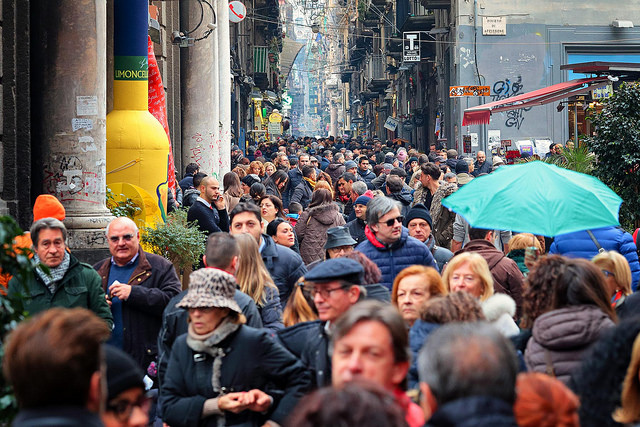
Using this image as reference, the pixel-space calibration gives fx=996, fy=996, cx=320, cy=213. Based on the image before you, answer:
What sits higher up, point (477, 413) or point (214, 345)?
point (477, 413)

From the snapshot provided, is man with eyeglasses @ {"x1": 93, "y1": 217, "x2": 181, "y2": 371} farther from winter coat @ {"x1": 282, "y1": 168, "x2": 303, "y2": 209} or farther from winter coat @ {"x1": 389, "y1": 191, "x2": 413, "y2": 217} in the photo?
winter coat @ {"x1": 282, "y1": 168, "x2": 303, "y2": 209}

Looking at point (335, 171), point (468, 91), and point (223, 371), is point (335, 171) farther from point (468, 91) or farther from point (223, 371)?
point (223, 371)

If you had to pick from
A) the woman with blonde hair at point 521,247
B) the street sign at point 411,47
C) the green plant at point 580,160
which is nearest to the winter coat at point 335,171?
the green plant at point 580,160

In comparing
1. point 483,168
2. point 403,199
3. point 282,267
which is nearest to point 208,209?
point 403,199

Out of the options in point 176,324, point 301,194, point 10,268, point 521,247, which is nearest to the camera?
point 10,268

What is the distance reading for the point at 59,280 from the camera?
20.8 ft

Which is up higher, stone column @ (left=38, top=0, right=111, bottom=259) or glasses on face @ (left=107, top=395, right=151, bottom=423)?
stone column @ (left=38, top=0, right=111, bottom=259)

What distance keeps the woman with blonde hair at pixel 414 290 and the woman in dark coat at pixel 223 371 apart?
101 cm

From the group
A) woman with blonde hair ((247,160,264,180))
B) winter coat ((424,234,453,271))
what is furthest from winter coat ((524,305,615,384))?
woman with blonde hair ((247,160,264,180))

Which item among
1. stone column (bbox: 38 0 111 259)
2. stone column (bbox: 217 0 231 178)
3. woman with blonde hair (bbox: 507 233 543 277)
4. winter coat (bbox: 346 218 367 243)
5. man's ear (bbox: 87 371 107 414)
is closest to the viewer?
A: man's ear (bbox: 87 371 107 414)

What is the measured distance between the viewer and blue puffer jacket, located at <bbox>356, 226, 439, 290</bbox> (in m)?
7.74

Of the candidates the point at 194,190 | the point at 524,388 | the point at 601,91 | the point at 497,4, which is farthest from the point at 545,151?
the point at 524,388

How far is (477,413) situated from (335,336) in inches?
38.3

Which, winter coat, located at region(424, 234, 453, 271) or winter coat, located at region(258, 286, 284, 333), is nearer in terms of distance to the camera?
winter coat, located at region(258, 286, 284, 333)
